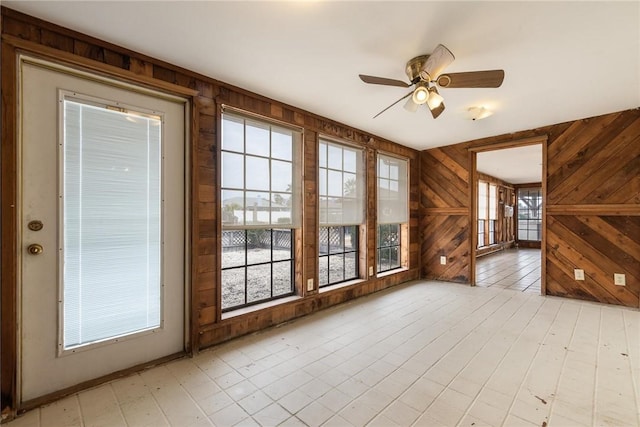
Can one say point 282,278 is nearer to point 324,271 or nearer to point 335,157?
point 324,271

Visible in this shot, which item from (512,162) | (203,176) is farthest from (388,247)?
(512,162)

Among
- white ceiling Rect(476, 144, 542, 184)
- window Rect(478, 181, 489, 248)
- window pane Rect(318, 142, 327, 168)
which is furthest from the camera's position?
window Rect(478, 181, 489, 248)

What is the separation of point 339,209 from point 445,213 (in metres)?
2.19

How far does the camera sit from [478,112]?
3127mm

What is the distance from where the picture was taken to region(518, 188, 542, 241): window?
9750 millimetres

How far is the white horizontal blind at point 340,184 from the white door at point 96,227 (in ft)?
5.37

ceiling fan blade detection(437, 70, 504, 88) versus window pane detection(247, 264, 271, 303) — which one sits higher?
ceiling fan blade detection(437, 70, 504, 88)

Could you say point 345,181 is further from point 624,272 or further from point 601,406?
point 624,272

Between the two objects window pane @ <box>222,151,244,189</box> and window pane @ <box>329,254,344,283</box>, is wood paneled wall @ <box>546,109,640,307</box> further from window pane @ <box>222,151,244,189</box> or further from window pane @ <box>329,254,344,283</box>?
window pane @ <box>222,151,244,189</box>

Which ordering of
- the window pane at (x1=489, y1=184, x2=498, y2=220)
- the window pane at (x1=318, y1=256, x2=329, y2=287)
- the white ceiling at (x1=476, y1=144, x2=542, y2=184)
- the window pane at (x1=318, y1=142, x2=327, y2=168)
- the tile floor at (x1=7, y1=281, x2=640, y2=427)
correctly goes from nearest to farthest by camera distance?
the tile floor at (x1=7, y1=281, x2=640, y2=427), the window pane at (x1=318, y1=142, x2=327, y2=168), the window pane at (x1=318, y1=256, x2=329, y2=287), the white ceiling at (x1=476, y1=144, x2=542, y2=184), the window pane at (x1=489, y1=184, x2=498, y2=220)

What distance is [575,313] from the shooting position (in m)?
3.17

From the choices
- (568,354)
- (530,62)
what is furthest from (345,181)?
(568,354)

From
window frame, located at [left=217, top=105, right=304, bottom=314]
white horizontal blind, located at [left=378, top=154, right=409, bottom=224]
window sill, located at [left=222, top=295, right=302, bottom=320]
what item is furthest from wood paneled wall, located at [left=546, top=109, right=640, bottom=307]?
window sill, located at [left=222, top=295, right=302, bottom=320]

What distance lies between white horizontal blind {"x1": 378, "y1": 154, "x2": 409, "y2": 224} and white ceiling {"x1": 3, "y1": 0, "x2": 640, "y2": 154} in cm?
165
